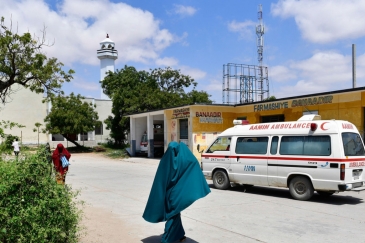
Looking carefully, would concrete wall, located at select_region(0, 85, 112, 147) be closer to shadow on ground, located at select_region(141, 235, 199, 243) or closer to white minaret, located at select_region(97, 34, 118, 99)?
white minaret, located at select_region(97, 34, 118, 99)

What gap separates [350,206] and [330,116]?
999 centimetres

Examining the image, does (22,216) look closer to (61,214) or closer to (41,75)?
(61,214)

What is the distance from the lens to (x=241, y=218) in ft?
27.0

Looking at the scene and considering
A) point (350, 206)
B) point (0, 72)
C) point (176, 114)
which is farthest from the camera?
point (176, 114)

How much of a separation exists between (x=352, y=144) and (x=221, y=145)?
14.0 ft

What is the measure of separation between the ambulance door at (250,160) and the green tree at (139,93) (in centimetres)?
2456

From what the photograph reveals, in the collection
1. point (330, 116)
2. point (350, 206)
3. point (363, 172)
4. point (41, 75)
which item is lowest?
point (350, 206)

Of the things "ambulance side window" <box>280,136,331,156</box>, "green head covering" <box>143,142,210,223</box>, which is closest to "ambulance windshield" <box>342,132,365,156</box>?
"ambulance side window" <box>280,136,331,156</box>

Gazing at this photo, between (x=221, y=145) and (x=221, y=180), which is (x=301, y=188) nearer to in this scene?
(x=221, y=180)

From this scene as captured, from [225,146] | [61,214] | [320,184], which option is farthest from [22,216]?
[225,146]

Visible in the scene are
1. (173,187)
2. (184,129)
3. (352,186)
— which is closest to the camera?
(173,187)

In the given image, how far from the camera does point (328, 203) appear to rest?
402 inches

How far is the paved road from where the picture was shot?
6.77 meters

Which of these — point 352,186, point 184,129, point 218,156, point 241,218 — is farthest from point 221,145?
point 184,129
